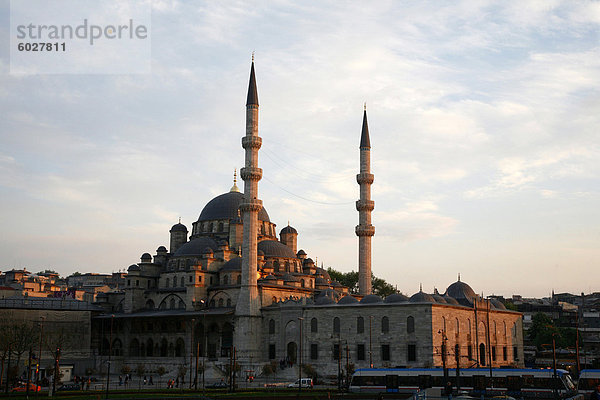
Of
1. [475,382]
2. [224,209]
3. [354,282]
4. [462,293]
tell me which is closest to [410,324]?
[462,293]

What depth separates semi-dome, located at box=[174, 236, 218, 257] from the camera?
6650cm

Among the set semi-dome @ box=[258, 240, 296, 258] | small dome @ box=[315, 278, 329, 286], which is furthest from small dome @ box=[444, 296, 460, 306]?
semi-dome @ box=[258, 240, 296, 258]

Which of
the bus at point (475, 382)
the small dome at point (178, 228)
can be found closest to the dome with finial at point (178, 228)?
the small dome at point (178, 228)

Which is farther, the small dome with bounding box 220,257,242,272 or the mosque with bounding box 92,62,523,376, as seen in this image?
the small dome with bounding box 220,257,242,272

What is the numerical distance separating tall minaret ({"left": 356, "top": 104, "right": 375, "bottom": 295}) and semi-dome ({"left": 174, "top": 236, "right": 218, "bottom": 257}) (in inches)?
596

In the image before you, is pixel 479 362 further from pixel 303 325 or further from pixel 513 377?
pixel 513 377

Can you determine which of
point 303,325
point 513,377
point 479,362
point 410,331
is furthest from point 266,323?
point 513,377

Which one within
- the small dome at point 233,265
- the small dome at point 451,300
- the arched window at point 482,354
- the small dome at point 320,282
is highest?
the small dome at point 233,265

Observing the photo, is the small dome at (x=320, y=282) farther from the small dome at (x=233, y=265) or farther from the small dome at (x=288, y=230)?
the small dome at (x=233, y=265)

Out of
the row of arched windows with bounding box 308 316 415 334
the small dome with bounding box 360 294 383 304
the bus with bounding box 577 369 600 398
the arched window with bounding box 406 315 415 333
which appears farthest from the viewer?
the small dome with bounding box 360 294 383 304

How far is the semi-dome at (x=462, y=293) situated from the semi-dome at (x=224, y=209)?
74.1 feet

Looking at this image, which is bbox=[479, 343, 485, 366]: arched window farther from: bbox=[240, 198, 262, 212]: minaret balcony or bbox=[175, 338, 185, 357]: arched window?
bbox=[175, 338, 185, 357]: arched window

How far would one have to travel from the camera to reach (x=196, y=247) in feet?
219

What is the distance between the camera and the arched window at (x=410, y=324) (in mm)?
51062
